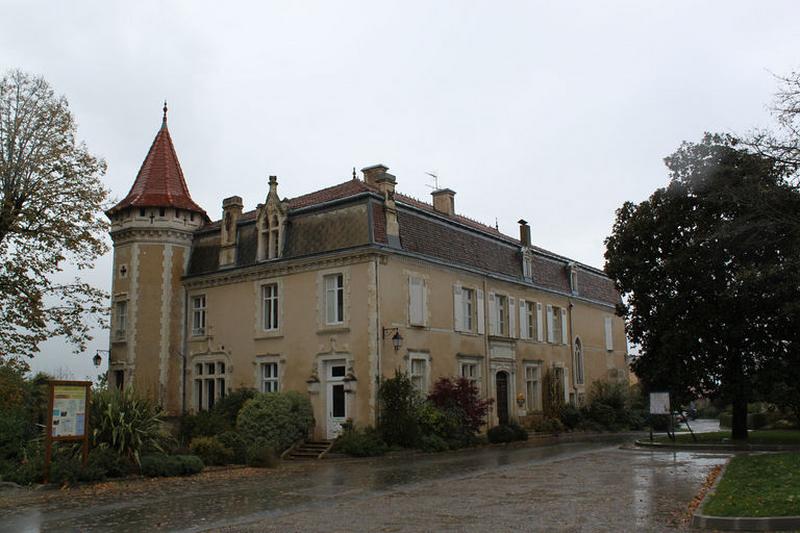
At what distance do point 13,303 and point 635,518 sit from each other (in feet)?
50.1

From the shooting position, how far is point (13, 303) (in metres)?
18.6

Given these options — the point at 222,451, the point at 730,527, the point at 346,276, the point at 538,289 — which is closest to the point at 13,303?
the point at 222,451

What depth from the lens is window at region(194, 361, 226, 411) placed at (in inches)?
1128

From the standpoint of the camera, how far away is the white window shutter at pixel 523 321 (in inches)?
1280

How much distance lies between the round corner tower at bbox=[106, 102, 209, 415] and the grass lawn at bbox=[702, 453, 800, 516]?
20.7m

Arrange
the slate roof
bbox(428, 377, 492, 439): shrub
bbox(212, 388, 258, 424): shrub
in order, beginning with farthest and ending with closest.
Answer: bbox(428, 377, 492, 439): shrub
the slate roof
bbox(212, 388, 258, 424): shrub

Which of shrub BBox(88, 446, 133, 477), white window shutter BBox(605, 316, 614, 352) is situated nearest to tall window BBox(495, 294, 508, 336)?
white window shutter BBox(605, 316, 614, 352)

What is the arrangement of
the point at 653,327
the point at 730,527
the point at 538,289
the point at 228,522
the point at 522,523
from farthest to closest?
the point at 538,289 → the point at 653,327 → the point at 228,522 → the point at 522,523 → the point at 730,527

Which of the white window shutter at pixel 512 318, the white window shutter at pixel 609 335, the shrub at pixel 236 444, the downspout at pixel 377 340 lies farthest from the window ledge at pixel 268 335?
the white window shutter at pixel 609 335

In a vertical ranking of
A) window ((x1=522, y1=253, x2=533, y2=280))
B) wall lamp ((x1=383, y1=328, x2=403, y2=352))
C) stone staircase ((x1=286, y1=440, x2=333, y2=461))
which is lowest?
stone staircase ((x1=286, y1=440, x2=333, y2=461))

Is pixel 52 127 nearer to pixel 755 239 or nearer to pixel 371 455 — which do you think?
pixel 371 455

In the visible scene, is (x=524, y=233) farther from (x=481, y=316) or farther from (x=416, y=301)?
(x=416, y=301)

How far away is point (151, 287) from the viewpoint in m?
29.6

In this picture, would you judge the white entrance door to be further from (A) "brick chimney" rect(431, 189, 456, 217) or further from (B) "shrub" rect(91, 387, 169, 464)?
(A) "brick chimney" rect(431, 189, 456, 217)
